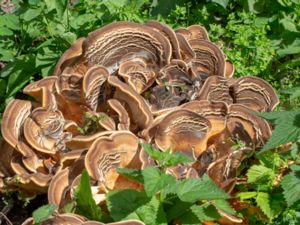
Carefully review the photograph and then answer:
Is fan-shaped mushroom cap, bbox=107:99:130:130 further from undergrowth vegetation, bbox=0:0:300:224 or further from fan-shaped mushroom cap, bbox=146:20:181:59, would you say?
fan-shaped mushroom cap, bbox=146:20:181:59

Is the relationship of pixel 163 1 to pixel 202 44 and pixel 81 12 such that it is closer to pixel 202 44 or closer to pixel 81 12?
pixel 81 12

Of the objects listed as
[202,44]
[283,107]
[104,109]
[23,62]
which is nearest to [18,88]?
[23,62]

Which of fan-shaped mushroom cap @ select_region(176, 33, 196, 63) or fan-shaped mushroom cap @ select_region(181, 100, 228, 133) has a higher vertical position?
fan-shaped mushroom cap @ select_region(176, 33, 196, 63)

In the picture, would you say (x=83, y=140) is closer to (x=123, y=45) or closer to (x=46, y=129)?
(x=46, y=129)

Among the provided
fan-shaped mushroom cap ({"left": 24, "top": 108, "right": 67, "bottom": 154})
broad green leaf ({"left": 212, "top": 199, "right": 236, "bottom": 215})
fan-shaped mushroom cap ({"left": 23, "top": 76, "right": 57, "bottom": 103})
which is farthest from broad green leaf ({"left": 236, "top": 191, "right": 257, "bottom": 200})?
fan-shaped mushroom cap ({"left": 23, "top": 76, "right": 57, "bottom": 103})

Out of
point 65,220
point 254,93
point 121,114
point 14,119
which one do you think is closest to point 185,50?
point 254,93

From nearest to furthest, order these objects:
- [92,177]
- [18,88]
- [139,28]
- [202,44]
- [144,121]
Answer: [92,177]
[144,121]
[139,28]
[202,44]
[18,88]

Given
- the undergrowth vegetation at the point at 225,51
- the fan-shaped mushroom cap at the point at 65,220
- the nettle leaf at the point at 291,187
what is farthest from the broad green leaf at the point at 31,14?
the nettle leaf at the point at 291,187

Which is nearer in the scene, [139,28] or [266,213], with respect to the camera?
[266,213]
